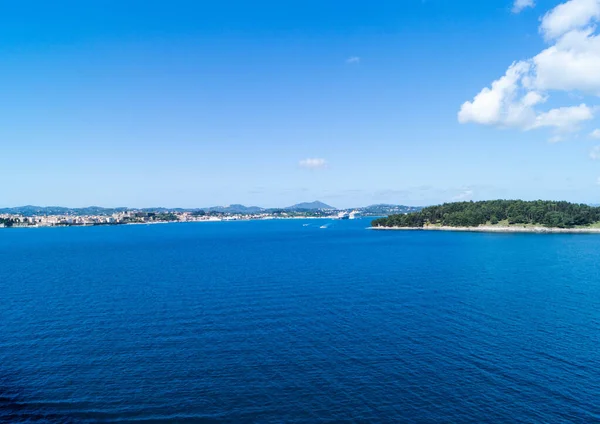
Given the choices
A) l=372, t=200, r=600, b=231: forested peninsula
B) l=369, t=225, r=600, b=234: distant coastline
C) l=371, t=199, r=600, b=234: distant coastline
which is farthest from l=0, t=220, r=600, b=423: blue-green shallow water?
l=372, t=200, r=600, b=231: forested peninsula

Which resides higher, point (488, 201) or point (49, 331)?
point (488, 201)

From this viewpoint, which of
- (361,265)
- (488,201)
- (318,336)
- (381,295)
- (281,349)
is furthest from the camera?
(488,201)

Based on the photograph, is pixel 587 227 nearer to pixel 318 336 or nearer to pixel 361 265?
pixel 361 265

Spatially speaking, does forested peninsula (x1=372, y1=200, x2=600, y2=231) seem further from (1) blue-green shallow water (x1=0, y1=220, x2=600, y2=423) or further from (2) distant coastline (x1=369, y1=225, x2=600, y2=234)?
(1) blue-green shallow water (x1=0, y1=220, x2=600, y2=423)

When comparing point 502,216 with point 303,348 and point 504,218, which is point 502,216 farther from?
point 303,348

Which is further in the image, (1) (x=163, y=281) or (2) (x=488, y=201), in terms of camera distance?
(2) (x=488, y=201)

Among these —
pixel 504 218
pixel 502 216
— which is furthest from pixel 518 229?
pixel 502 216

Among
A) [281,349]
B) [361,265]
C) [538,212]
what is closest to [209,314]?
[281,349]

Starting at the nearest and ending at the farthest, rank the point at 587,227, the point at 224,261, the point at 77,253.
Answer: the point at 224,261 < the point at 77,253 < the point at 587,227
